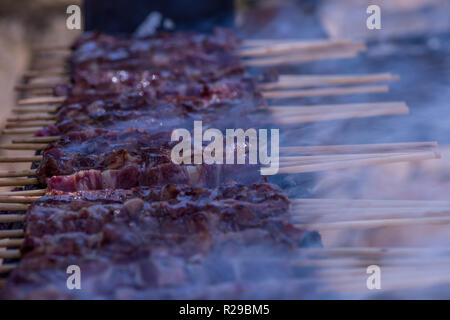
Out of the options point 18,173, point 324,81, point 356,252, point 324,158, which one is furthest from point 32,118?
point 356,252

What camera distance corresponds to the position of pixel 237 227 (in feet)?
10.7

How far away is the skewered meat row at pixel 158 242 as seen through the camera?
292 cm

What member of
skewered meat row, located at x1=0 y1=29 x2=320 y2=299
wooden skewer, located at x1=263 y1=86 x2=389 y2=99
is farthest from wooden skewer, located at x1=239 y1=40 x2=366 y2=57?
skewered meat row, located at x1=0 y1=29 x2=320 y2=299

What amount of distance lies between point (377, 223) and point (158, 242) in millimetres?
1468

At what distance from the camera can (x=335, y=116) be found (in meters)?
4.75

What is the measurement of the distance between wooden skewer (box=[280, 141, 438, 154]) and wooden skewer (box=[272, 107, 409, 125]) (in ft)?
1.72

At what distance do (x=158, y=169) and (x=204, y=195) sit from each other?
1.56ft

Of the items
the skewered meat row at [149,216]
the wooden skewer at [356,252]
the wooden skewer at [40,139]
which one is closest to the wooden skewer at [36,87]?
the skewered meat row at [149,216]

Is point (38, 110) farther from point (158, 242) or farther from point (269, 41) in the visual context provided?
point (269, 41)

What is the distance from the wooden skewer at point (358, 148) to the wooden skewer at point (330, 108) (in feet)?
2.32

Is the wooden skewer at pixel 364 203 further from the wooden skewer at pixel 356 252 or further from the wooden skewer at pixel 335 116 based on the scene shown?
the wooden skewer at pixel 335 116

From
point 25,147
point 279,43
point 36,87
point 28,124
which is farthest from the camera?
point 279,43

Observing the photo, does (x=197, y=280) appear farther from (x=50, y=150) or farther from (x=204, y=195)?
(x=50, y=150)

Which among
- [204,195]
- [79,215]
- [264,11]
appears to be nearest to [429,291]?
[204,195]
